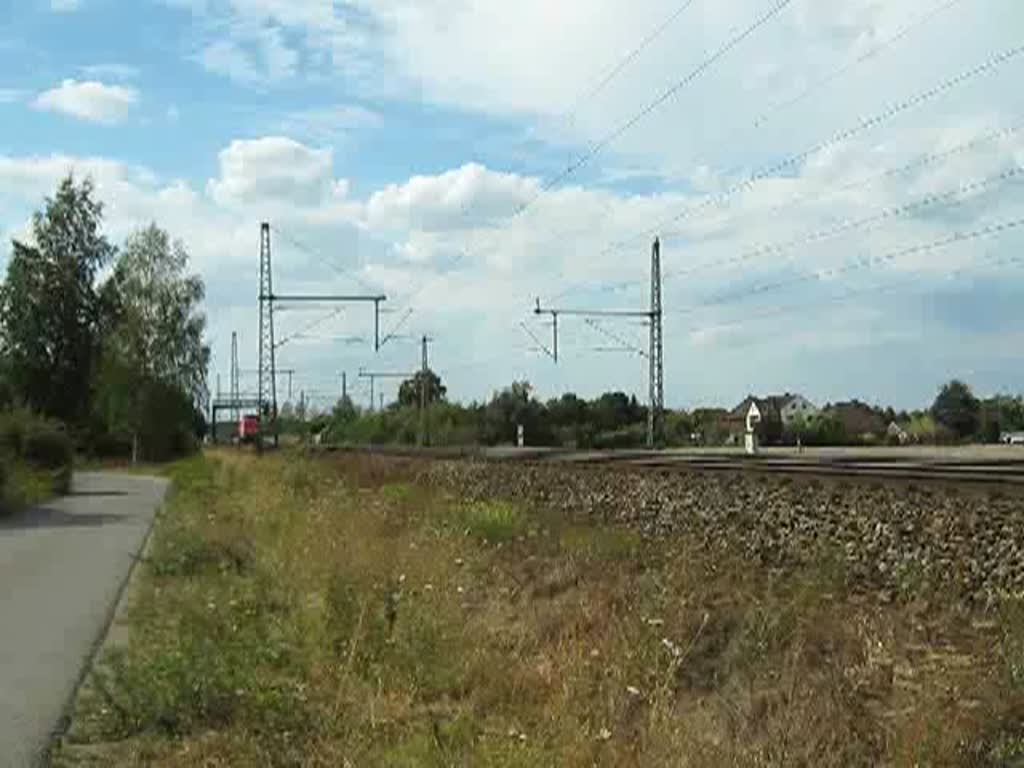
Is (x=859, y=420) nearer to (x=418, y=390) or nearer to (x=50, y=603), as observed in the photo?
(x=418, y=390)

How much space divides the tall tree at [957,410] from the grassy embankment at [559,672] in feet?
210

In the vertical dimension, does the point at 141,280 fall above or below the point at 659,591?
above

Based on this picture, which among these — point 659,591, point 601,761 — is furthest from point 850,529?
point 601,761

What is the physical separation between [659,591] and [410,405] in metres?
99.5

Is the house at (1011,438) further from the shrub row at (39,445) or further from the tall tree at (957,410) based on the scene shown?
the shrub row at (39,445)

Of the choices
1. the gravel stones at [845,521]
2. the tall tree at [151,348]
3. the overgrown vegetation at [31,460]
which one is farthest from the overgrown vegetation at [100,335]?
the gravel stones at [845,521]

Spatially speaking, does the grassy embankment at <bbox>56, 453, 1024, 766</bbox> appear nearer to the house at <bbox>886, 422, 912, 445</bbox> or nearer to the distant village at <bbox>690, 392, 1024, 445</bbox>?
the distant village at <bbox>690, 392, 1024, 445</bbox>

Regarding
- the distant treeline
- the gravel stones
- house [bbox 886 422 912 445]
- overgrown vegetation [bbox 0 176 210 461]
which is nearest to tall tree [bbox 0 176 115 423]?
overgrown vegetation [bbox 0 176 210 461]

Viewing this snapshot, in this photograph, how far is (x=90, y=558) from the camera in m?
23.3

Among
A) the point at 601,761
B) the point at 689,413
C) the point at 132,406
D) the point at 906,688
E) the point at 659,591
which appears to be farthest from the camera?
the point at 689,413

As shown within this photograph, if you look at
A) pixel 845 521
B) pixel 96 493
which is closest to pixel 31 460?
pixel 96 493

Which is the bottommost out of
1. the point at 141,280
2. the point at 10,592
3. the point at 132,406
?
the point at 10,592

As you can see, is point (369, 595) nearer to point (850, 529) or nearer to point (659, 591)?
point (659, 591)

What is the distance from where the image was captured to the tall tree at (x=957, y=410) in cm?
7750
